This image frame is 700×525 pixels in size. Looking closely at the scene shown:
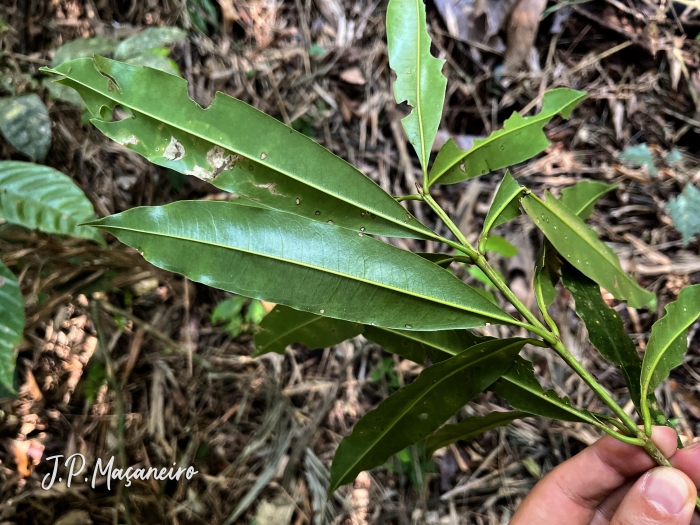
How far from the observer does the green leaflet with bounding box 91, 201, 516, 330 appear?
571 millimetres

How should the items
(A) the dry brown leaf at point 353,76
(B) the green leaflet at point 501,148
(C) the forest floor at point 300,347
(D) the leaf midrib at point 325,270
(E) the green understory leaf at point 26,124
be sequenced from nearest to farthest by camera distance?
1. (D) the leaf midrib at point 325,270
2. (B) the green leaflet at point 501,148
3. (E) the green understory leaf at point 26,124
4. (C) the forest floor at point 300,347
5. (A) the dry brown leaf at point 353,76

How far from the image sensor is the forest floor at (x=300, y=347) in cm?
129

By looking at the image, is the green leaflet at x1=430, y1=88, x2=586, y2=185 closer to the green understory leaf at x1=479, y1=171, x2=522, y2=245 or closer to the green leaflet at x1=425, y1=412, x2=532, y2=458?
the green understory leaf at x1=479, y1=171, x2=522, y2=245

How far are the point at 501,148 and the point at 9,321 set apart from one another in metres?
0.97

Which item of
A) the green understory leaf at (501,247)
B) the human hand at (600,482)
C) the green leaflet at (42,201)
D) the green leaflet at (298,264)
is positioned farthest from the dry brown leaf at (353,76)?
the human hand at (600,482)

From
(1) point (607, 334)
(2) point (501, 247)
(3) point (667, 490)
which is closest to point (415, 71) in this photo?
(1) point (607, 334)

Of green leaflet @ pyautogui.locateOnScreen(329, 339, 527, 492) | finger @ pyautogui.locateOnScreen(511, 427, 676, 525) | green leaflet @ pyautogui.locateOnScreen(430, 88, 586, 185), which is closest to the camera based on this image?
green leaflet @ pyautogui.locateOnScreen(329, 339, 527, 492)

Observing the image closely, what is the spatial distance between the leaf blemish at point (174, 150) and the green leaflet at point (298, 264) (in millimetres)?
112

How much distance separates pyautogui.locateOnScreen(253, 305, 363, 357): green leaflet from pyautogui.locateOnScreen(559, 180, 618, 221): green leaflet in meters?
0.55

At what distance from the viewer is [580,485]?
0.96 metres

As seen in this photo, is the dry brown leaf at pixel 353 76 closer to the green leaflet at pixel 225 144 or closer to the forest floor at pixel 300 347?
the forest floor at pixel 300 347

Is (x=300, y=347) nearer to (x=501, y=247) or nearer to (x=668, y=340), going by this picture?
(x=501, y=247)

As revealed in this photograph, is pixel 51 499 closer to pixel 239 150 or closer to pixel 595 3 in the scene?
pixel 239 150

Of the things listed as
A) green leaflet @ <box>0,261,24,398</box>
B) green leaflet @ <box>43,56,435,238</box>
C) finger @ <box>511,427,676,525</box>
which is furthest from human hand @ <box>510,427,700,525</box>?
green leaflet @ <box>0,261,24,398</box>
